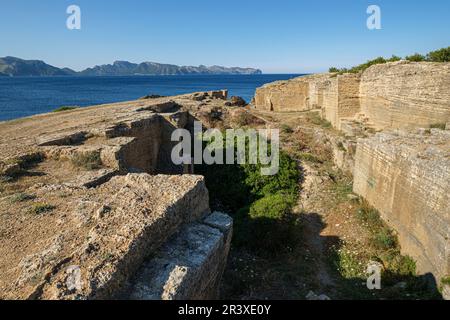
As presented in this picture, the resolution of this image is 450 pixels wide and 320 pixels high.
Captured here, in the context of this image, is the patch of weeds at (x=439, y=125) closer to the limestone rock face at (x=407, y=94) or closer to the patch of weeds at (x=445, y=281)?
the limestone rock face at (x=407, y=94)

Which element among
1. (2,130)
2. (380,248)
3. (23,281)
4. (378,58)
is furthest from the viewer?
(378,58)

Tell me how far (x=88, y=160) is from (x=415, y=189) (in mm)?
7250

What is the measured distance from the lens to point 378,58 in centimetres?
1614

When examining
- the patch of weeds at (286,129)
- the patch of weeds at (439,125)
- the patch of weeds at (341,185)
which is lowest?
the patch of weeds at (341,185)

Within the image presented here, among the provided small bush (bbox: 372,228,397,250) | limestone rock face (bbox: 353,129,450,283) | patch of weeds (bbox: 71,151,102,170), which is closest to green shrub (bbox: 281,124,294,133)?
limestone rock face (bbox: 353,129,450,283)

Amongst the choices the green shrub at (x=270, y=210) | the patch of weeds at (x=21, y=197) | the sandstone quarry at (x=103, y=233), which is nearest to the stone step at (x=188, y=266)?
the sandstone quarry at (x=103, y=233)

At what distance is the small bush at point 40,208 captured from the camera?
4.67m

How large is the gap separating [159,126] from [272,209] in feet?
20.6

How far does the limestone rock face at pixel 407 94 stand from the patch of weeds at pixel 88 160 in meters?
9.66

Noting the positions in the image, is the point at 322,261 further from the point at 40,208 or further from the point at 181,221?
the point at 40,208

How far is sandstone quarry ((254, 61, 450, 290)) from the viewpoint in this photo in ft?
20.5

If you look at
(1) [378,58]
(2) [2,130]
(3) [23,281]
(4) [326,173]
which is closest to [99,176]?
(3) [23,281]

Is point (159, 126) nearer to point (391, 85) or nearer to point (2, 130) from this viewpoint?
point (2, 130)

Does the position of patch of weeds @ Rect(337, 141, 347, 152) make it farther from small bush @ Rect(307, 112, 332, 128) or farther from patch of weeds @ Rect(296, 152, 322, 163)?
small bush @ Rect(307, 112, 332, 128)
